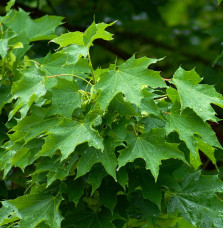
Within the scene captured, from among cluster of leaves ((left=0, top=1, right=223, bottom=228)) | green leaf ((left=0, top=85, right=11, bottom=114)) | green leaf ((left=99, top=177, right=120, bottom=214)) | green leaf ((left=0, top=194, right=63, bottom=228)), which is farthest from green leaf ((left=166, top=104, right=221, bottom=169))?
green leaf ((left=0, top=85, right=11, bottom=114))

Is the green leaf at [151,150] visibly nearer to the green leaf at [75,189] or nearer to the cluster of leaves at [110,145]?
the cluster of leaves at [110,145]

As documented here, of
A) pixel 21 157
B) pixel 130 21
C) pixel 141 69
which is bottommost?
pixel 130 21

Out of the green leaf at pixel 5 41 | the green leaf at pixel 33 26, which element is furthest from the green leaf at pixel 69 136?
the green leaf at pixel 33 26

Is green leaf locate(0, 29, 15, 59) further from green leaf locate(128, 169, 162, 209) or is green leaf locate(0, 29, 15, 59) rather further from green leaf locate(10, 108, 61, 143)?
green leaf locate(128, 169, 162, 209)

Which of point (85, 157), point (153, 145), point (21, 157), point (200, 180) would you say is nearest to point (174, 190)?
point (200, 180)

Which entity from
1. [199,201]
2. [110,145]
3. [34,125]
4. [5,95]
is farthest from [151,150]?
[5,95]

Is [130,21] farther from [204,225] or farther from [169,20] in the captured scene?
[204,225]
